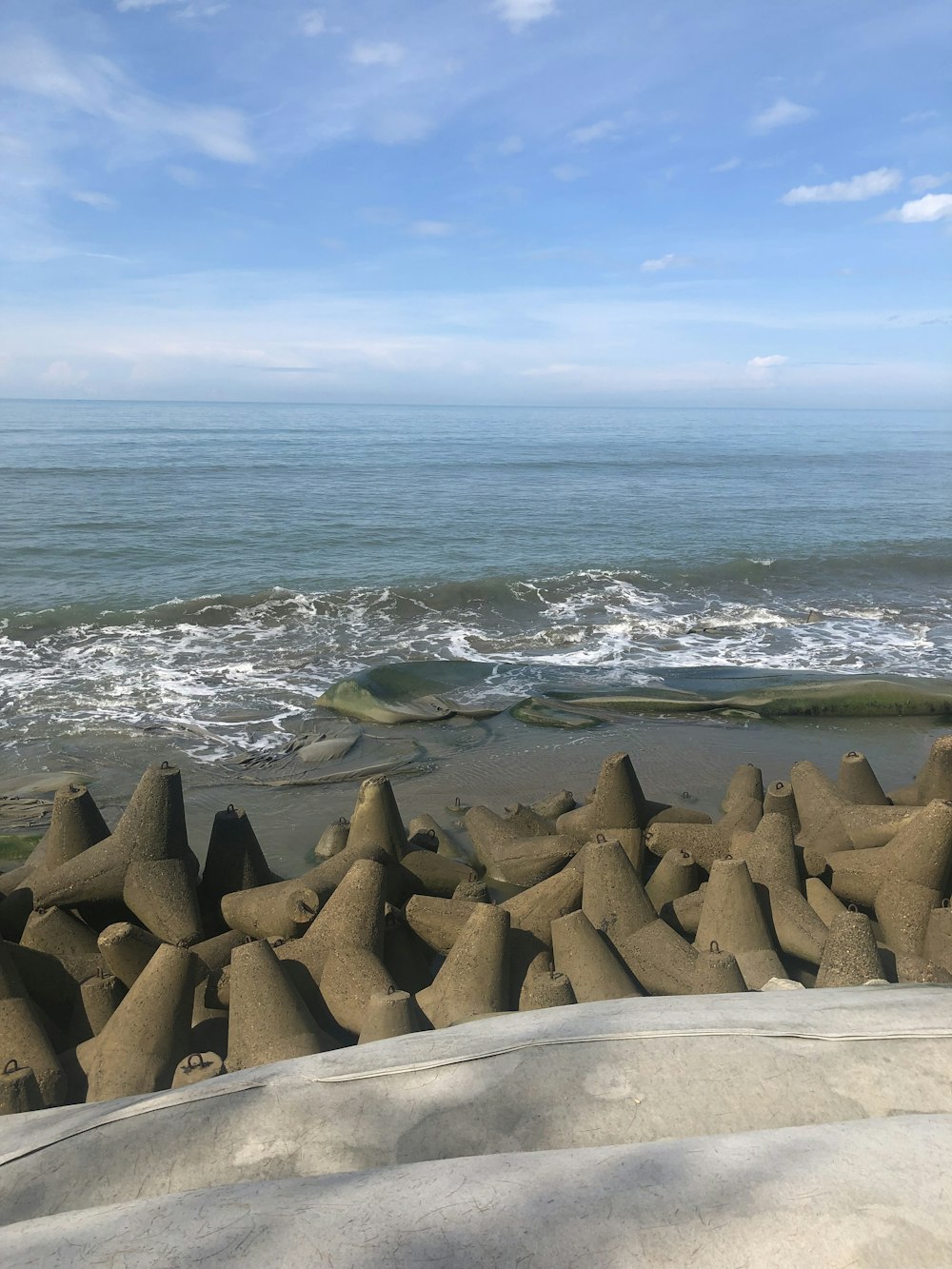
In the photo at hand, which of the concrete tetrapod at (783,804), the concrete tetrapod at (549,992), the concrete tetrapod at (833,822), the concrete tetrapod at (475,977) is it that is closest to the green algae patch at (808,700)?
the concrete tetrapod at (833,822)

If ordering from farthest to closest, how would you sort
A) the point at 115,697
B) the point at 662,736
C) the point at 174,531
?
the point at 174,531, the point at 115,697, the point at 662,736

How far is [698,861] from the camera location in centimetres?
589

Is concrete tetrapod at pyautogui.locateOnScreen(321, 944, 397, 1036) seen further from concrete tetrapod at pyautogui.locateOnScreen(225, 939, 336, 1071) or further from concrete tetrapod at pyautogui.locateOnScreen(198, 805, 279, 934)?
concrete tetrapod at pyautogui.locateOnScreen(198, 805, 279, 934)

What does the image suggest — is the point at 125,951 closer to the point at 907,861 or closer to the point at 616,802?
the point at 616,802

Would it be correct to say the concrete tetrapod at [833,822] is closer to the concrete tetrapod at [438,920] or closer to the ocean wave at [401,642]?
the concrete tetrapod at [438,920]

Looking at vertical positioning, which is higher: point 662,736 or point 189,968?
point 189,968

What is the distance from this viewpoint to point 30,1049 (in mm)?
3971

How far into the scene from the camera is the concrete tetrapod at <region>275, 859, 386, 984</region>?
4.60 meters

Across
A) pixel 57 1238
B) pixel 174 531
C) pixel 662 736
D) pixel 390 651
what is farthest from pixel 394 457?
pixel 57 1238

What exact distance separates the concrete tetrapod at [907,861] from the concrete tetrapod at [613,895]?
136 centimetres

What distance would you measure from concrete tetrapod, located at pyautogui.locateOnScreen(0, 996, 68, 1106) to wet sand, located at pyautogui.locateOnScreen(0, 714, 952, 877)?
3.07m

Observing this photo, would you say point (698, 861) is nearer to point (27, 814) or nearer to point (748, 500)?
point (27, 814)

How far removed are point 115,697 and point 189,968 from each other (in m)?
7.93

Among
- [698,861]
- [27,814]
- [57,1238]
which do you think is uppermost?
[57,1238]
